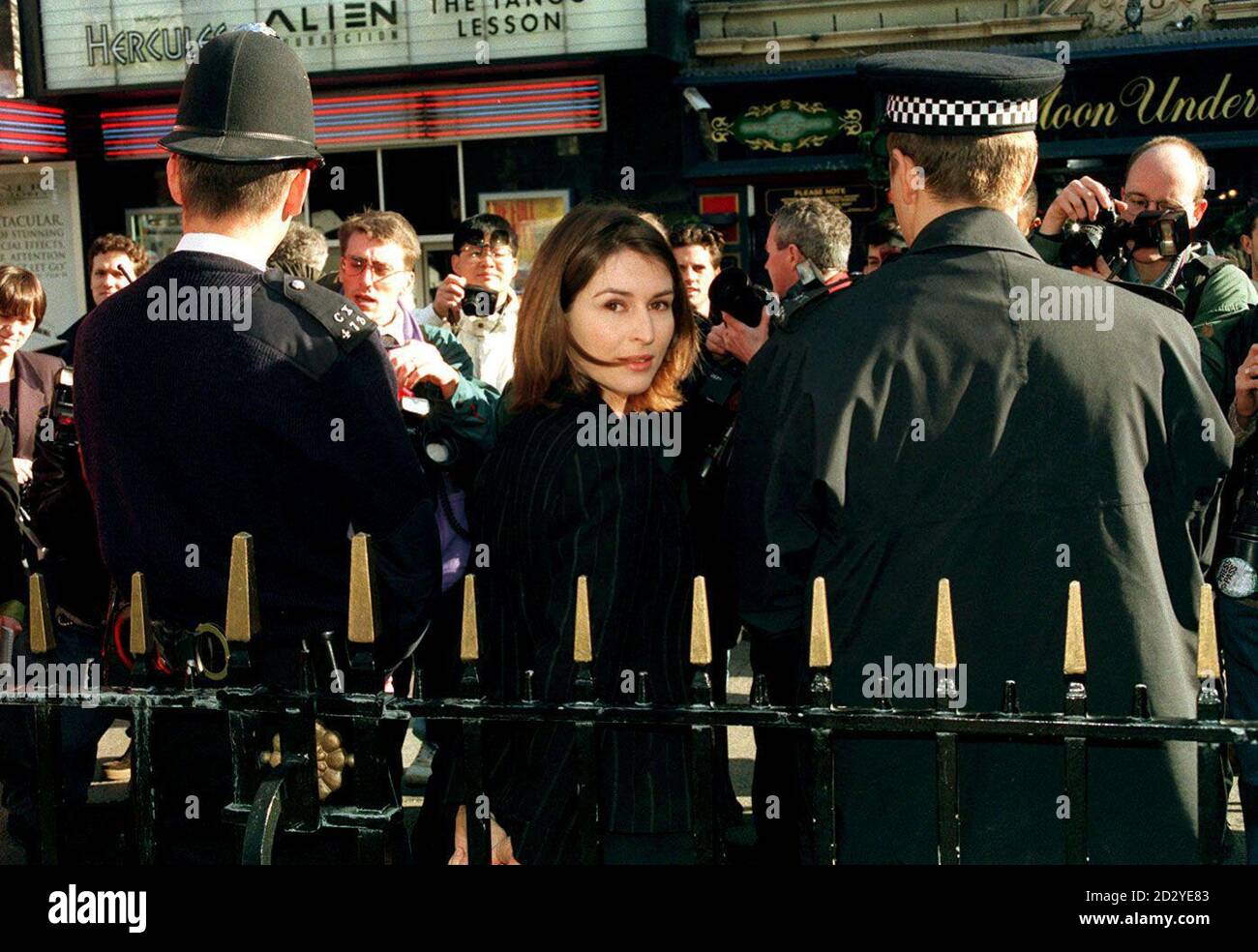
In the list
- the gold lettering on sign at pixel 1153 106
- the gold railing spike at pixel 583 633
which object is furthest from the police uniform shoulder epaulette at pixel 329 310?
the gold lettering on sign at pixel 1153 106

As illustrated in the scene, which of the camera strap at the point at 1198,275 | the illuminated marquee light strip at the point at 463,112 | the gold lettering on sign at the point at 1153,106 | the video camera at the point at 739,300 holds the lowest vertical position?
the video camera at the point at 739,300

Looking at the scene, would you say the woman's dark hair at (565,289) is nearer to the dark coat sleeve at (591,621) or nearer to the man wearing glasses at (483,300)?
the dark coat sleeve at (591,621)

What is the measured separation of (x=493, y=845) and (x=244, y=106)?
1454 millimetres

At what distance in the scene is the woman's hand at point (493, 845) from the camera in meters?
2.58

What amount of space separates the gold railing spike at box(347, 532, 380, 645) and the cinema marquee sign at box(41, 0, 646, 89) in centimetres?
1071

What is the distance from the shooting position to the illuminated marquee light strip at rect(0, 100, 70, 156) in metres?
13.6

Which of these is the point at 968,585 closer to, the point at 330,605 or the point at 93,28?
the point at 330,605

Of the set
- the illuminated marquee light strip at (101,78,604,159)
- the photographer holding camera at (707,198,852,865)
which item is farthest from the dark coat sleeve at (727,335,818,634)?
the illuminated marquee light strip at (101,78,604,159)

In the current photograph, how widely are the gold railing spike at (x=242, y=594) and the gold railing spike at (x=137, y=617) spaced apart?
14mm

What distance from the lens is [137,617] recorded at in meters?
2.41

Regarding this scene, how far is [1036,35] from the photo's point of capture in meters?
12.1

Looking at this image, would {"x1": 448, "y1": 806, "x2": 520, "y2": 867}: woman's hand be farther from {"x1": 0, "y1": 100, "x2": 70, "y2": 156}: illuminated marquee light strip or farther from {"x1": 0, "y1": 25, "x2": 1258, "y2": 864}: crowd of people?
{"x1": 0, "y1": 100, "x2": 70, "y2": 156}: illuminated marquee light strip

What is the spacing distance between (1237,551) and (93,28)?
1262 cm
